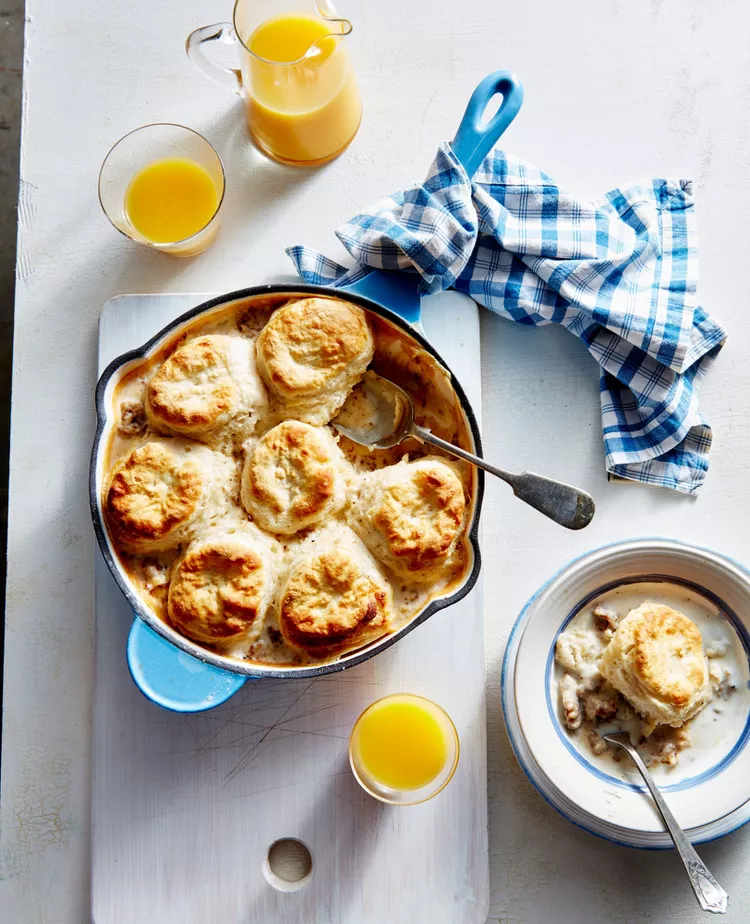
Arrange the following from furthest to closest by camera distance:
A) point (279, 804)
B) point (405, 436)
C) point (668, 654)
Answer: point (279, 804)
point (668, 654)
point (405, 436)

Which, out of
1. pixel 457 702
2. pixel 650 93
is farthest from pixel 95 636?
pixel 650 93

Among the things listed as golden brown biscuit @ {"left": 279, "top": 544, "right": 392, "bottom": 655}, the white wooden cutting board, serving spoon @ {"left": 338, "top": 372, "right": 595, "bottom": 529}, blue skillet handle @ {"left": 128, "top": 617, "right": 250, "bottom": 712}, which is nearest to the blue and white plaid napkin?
serving spoon @ {"left": 338, "top": 372, "right": 595, "bottom": 529}

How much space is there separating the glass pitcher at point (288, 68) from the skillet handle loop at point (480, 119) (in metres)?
0.32

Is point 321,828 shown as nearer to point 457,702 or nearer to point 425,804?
point 425,804

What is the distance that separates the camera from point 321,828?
2.15 metres

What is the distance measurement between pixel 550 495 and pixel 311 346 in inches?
24.0

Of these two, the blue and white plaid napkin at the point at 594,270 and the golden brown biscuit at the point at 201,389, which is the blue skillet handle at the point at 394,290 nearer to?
the blue and white plaid napkin at the point at 594,270

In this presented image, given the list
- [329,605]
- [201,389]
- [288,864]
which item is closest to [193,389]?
[201,389]

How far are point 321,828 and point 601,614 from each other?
2.91 ft

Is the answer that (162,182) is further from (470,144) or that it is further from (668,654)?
(668,654)

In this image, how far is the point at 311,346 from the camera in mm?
1854

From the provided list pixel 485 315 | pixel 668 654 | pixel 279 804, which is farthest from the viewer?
pixel 485 315

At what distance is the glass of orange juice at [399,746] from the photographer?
2.07 metres

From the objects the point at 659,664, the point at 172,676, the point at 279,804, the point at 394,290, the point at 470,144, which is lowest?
the point at 279,804
